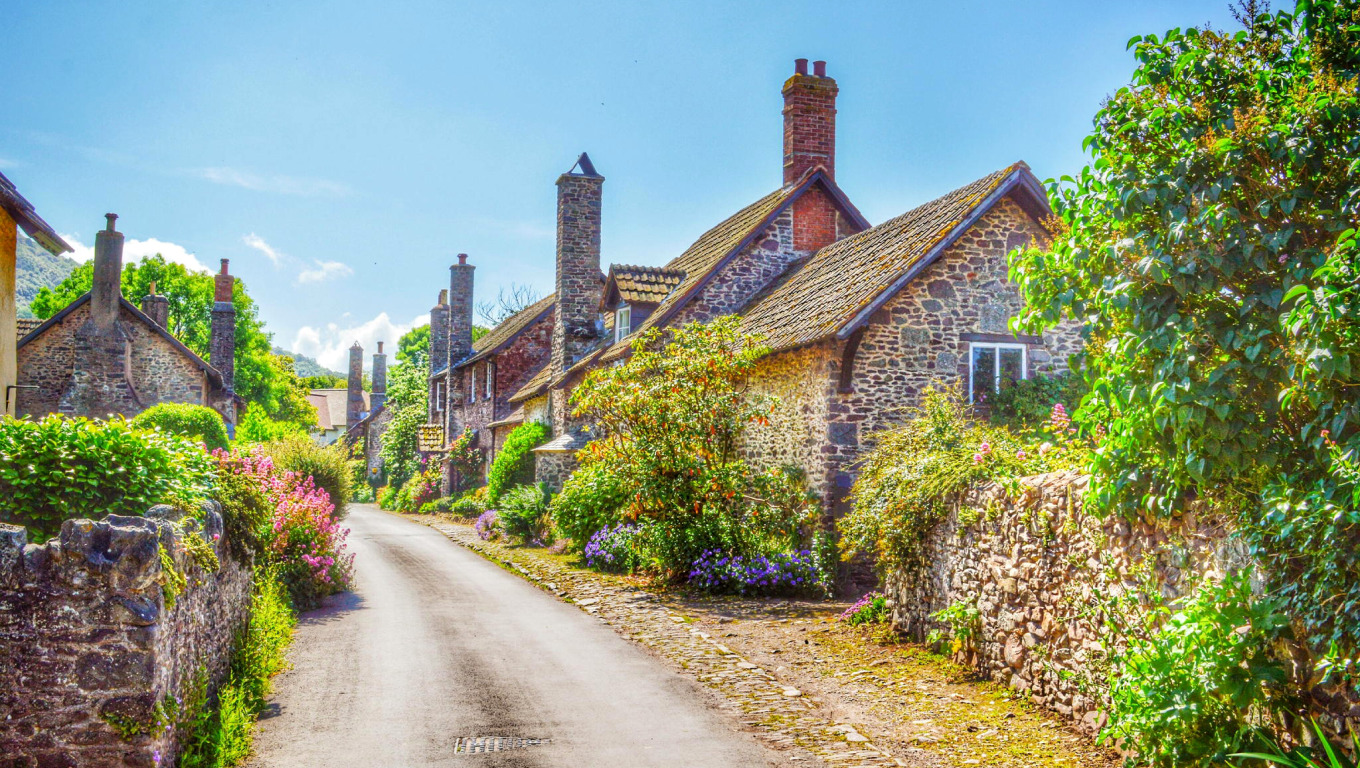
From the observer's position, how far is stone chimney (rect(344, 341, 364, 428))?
6269cm

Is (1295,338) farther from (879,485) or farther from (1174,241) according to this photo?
(879,485)

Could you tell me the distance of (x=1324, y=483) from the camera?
4949mm

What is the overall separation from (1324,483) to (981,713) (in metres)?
3.60

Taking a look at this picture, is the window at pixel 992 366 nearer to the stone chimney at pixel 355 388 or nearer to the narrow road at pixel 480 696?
the narrow road at pixel 480 696

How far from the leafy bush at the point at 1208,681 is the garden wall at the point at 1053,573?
247 millimetres

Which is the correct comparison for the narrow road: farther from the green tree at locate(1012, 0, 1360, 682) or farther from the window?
the window

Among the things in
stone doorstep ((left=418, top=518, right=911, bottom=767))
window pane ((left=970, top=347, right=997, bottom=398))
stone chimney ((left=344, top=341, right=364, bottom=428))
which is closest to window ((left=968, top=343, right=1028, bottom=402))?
window pane ((left=970, top=347, right=997, bottom=398))

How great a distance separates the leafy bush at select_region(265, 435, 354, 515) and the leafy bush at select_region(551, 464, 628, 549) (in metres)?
4.39

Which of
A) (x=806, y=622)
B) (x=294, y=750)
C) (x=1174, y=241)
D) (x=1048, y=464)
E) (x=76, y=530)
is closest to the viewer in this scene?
(x=76, y=530)

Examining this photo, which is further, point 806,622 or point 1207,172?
point 806,622

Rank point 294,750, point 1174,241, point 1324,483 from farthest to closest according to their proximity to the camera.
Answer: point 294,750 → point 1174,241 → point 1324,483

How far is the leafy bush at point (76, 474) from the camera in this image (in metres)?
7.31

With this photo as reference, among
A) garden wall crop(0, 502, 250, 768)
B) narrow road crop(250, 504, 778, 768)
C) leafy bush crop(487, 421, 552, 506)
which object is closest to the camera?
garden wall crop(0, 502, 250, 768)

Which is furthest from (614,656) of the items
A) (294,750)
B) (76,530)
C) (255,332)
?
(255,332)
